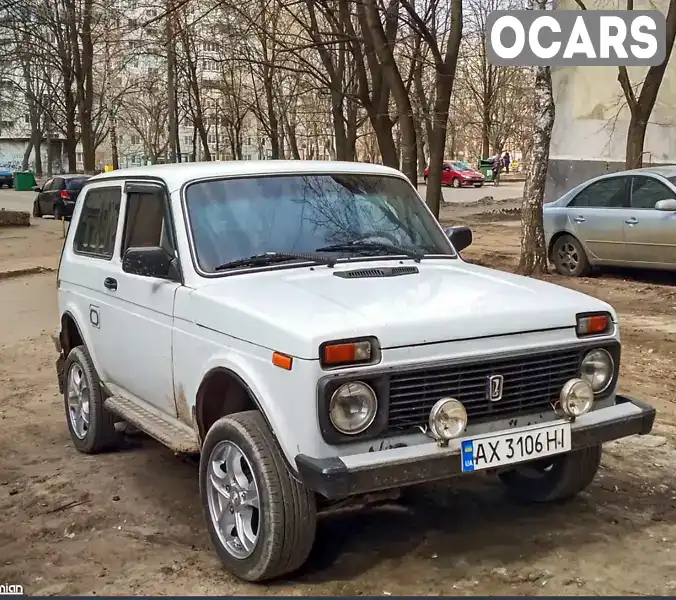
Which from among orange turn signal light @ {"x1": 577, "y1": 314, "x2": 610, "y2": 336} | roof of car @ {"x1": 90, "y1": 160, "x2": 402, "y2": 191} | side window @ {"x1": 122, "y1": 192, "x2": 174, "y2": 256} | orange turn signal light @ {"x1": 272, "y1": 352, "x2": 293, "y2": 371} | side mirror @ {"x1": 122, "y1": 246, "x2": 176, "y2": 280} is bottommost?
orange turn signal light @ {"x1": 272, "y1": 352, "x2": 293, "y2": 371}

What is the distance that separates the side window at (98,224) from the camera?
585 cm

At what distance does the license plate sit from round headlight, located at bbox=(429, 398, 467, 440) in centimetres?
7

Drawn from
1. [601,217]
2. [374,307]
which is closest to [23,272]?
[601,217]

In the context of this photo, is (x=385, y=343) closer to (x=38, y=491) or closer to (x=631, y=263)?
(x=38, y=491)

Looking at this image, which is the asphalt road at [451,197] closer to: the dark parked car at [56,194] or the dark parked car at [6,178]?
the dark parked car at [56,194]

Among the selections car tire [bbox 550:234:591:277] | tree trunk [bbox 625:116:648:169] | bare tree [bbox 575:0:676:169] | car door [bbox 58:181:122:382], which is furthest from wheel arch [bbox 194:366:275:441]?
tree trunk [bbox 625:116:648:169]

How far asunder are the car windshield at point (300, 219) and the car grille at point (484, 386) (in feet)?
3.85

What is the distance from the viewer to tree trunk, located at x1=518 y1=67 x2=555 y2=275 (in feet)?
43.9

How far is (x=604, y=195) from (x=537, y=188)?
995 millimetres

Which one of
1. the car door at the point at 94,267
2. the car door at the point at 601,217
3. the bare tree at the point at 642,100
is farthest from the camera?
the bare tree at the point at 642,100

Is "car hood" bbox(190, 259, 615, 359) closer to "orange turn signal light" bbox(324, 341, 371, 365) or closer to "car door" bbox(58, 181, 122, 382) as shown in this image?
"orange turn signal light" bbox(324, 341, 371, 365)

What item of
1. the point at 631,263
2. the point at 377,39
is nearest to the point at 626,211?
the point at 631,263

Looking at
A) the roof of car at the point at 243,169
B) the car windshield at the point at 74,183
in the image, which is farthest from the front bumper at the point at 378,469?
the car windshield at the point at 74,183

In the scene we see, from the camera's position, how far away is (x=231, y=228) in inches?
189
